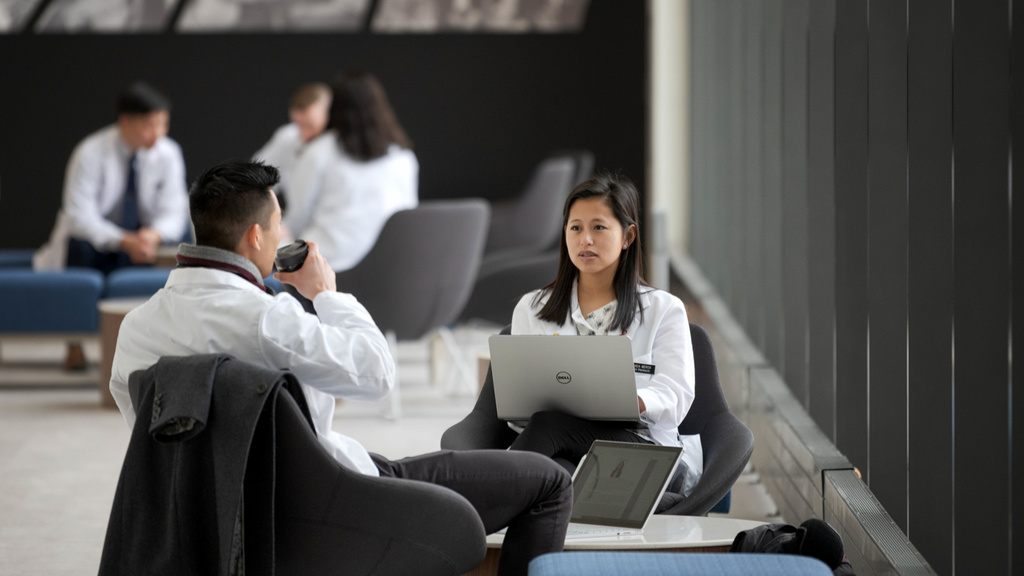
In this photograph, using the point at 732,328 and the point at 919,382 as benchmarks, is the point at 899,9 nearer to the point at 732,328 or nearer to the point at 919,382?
the point at 919,382

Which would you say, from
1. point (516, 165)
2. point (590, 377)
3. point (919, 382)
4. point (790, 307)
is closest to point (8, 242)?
point (516, 165)

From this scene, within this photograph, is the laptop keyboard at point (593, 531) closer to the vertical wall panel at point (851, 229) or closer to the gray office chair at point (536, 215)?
the vertical wall panel at point (851, 229)

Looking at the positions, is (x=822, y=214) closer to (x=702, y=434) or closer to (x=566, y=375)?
(x=702, y=434)

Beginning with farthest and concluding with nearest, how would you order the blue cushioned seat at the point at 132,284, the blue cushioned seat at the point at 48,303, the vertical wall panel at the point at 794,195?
the blue cushioned seat at the point at 132,284 → the blue cushioned seat at the point at 48,303 → the vertical wall panel at the point at 794,195

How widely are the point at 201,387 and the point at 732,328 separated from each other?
12.2 ft

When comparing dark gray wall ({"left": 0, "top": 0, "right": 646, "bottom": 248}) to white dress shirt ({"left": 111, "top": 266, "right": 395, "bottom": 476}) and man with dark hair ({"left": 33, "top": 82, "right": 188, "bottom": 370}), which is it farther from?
white dress shirt ({"left": 111, "top": 266, "right": 395, "bottom": 476})

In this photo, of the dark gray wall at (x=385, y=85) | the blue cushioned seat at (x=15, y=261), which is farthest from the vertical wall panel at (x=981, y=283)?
the dark gray wall at (x=385, y=85)

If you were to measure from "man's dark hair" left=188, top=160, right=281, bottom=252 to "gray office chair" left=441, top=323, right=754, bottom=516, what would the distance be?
32.0 inches

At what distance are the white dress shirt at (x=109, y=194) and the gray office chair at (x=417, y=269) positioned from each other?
81.6 inches

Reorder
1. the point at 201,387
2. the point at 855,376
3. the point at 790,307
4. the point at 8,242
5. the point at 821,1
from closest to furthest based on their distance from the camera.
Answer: the point at 201,387, the point at 855,376, the point at 821,1, the point at 790,307, the point at 8,242

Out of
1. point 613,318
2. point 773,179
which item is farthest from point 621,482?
point 773,179

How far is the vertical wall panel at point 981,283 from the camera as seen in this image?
6.66 ft

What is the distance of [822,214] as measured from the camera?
364 centimetres

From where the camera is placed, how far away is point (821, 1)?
3641 mm
